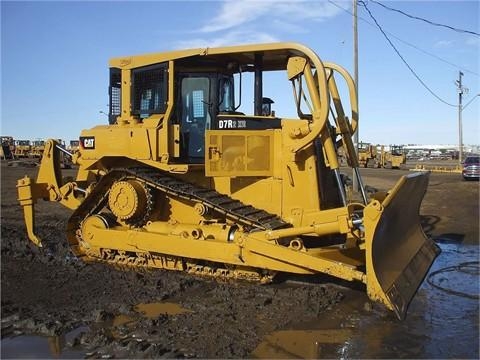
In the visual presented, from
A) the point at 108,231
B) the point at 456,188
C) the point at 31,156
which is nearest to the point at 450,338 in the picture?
the point at 108,231

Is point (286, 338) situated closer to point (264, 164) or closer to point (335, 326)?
point (335, 326)

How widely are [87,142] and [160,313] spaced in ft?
10.8

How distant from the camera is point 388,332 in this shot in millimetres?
5172

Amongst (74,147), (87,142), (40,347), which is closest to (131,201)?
(87,142)

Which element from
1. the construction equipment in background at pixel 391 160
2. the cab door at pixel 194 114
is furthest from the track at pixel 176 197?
the construction equipment in background at pixel 391 160

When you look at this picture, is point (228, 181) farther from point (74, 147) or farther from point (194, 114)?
point (74, 147)

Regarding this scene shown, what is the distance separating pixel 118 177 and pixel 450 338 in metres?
5.04

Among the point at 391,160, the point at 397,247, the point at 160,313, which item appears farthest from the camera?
the point at 391,160

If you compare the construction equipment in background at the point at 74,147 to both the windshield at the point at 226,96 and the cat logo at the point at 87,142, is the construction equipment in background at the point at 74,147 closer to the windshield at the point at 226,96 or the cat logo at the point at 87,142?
the cat logo at the point at 87,142

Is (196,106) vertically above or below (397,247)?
above

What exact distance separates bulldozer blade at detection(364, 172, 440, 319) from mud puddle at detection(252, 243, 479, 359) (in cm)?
24

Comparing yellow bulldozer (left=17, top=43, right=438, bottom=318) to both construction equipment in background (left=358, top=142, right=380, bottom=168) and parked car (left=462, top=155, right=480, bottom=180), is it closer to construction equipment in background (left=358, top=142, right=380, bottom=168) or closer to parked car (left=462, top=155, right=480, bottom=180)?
parked car (left=462, top=155, right=480, bottom=180)

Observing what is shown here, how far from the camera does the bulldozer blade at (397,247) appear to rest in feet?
17.4

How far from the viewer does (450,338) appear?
504 cm
